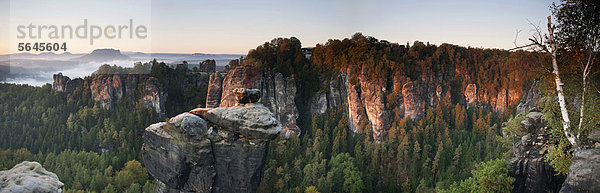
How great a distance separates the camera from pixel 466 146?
35.3 meters

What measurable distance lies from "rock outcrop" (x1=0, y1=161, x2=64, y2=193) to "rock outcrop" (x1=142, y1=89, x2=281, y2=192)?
21.2 feet

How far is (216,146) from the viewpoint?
15.0 m

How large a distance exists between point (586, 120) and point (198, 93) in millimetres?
44533

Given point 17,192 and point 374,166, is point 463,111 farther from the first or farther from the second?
point 17,192

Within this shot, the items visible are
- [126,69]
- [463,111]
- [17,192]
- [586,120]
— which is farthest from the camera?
[126,69]

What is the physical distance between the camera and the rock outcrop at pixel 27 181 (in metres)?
7.20

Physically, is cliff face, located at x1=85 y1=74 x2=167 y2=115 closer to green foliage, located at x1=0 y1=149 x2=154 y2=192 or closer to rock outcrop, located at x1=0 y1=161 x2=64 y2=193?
Answer: green foliage, located at x1=0 y1=149 x2=154 y2=192

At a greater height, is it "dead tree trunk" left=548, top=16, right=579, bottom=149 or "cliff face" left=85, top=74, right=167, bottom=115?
"dead tree trunk" left=548, top=16, right=579, bottom=149

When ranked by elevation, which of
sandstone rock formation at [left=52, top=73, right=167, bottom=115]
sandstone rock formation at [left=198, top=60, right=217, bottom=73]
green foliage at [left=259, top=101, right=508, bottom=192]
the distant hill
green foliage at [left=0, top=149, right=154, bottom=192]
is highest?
the distant hill

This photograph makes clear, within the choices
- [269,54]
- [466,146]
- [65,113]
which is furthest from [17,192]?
[65,113]

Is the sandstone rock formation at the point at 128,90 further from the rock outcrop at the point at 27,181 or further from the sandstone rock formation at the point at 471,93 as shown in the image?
the rock outcrop at the point at 27,181

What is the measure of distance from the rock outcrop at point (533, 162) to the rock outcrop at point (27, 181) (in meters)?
16.0

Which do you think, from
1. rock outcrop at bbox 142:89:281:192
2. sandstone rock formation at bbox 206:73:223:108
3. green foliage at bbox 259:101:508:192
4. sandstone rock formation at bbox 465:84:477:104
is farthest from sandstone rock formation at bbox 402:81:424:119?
rock outcrop at bbox 142:89:281:192

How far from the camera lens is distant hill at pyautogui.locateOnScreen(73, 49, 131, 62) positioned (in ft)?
101
